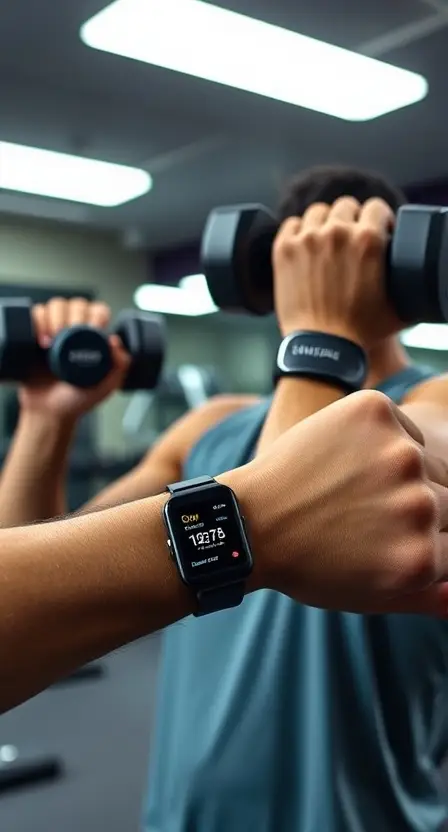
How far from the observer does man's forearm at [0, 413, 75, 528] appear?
37.3 inches

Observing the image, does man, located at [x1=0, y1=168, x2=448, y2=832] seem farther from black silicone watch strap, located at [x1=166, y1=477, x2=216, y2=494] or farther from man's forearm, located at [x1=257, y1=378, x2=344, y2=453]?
black silicone watch strap, located at [x1=166, y1=477, x2=216, y2=494]

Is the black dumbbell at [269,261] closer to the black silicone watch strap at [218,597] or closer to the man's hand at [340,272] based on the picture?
the man's hand at [340,272]

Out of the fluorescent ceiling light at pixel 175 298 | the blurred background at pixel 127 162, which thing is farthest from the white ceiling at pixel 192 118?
the fluorescent ceiling light at pixel 175 298

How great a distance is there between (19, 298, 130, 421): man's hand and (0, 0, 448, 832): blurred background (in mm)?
218

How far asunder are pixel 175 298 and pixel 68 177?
2.89m

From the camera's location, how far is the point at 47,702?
8.61ft

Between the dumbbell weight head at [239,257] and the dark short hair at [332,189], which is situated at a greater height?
the dark short hair at [332,189]

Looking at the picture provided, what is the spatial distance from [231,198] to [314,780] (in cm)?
261

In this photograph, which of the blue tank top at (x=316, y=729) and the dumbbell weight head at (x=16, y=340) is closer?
the blue tank top at (x=316, y=729)

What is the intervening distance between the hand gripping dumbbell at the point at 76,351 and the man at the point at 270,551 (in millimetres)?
492

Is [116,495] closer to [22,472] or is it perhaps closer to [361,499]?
[22,472]

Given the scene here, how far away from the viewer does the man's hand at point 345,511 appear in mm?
418

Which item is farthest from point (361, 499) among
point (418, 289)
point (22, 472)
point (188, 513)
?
point (22, 472)

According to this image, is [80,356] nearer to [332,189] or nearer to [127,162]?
[332,189]
